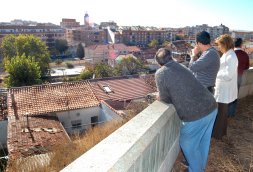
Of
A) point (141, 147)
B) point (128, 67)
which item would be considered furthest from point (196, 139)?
point (128, 67)

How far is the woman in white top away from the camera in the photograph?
11.6 ft

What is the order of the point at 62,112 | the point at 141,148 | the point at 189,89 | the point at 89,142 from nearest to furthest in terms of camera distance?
the point at 141,148 → the point at 189,89 → the point at 89,142 → the point at 62,112

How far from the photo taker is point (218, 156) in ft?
11.5

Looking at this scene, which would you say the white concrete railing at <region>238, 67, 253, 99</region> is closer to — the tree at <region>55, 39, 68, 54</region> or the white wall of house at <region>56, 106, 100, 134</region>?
the white wall of house at <region>56, 106, 100, 134</region>

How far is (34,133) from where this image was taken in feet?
36.2

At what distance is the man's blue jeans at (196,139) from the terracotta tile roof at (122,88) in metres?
14.5

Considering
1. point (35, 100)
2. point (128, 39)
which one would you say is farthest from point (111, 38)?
point (35, 100)

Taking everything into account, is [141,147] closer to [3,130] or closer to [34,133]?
[34,133]

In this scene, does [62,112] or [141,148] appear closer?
[141,148]

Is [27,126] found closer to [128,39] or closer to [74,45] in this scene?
[74,45]

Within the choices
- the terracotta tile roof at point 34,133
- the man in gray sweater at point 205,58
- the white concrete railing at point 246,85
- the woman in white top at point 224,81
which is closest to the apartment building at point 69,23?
the terracotta tile roof at point 34,133

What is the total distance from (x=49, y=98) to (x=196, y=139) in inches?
562

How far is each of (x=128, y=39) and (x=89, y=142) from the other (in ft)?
246

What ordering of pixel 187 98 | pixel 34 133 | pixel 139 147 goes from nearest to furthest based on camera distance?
pixel 139 147 → pixel 187 98 → pixel 34 133
